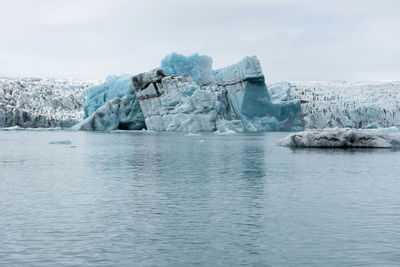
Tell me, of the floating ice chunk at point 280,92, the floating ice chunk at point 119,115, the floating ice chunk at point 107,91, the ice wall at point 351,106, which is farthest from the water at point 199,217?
the ice wall at point 351,106

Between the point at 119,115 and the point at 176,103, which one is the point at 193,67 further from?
the point at 119,115

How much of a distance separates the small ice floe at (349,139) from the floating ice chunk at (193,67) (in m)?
41.5

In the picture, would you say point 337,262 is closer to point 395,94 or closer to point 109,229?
point 109,229

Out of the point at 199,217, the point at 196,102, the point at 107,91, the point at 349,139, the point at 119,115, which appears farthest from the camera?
the point at 107,91

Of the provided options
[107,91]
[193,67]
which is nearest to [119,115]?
[107,91]

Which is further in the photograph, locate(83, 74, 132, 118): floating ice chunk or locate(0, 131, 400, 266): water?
locate(83, 74, 132, 118): floating ice chunk

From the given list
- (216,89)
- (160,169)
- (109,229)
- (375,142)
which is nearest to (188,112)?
(216,89)

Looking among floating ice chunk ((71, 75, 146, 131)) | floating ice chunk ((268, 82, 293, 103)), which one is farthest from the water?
floating ice chunk ((268, 82, 293, 103))

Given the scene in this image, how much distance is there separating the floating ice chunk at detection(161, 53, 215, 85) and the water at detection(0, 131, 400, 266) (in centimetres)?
5554

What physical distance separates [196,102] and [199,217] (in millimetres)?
52963

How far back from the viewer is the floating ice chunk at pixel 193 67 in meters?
74.6

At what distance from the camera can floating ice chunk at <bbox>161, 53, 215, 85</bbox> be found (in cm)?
7456

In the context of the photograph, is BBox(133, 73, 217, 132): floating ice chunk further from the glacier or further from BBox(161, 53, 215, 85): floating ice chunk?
the glacier

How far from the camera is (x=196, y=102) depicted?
208 feet
